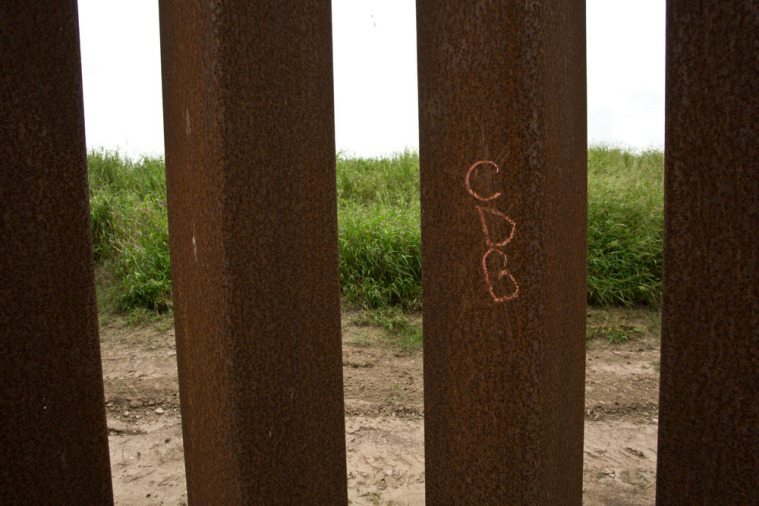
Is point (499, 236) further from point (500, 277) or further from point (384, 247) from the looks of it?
point (384, 247)

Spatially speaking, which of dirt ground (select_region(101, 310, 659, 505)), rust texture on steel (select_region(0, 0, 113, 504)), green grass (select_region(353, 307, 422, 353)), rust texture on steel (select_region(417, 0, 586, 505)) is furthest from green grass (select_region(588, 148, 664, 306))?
rust texture on steel (select_region(0, 0, 113, 504))

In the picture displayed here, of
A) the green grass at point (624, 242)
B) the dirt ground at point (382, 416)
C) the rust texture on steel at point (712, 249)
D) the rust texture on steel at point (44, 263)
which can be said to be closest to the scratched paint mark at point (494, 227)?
the rust texture on steel at point (712, 249)

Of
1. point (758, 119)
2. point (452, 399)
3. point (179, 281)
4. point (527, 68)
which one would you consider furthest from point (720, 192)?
point (179, 281)

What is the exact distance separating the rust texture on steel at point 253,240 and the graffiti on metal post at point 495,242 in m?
0.49

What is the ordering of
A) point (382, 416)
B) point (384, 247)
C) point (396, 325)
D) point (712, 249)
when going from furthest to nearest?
point (384, 247) → point (396, 325) → point (382, 416) → point (712, 249)

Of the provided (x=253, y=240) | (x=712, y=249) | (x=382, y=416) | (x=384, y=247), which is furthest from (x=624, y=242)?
(x=253, y=240)

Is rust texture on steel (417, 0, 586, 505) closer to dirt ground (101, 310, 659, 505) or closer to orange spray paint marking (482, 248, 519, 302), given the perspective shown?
orange spray paint marking (482, 248, 519, 302)

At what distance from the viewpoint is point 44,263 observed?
5.15 feet

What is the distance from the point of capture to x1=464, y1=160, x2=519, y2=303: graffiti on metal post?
1.58m

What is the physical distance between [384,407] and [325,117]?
2.96 meters

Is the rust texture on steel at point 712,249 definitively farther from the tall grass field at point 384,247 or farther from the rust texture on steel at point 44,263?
the tall grass field at point 384,247

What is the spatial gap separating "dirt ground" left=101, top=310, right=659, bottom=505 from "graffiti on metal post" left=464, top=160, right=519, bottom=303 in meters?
1.85

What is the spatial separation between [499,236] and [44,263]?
1.29 metres

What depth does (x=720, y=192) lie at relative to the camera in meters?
1.38
